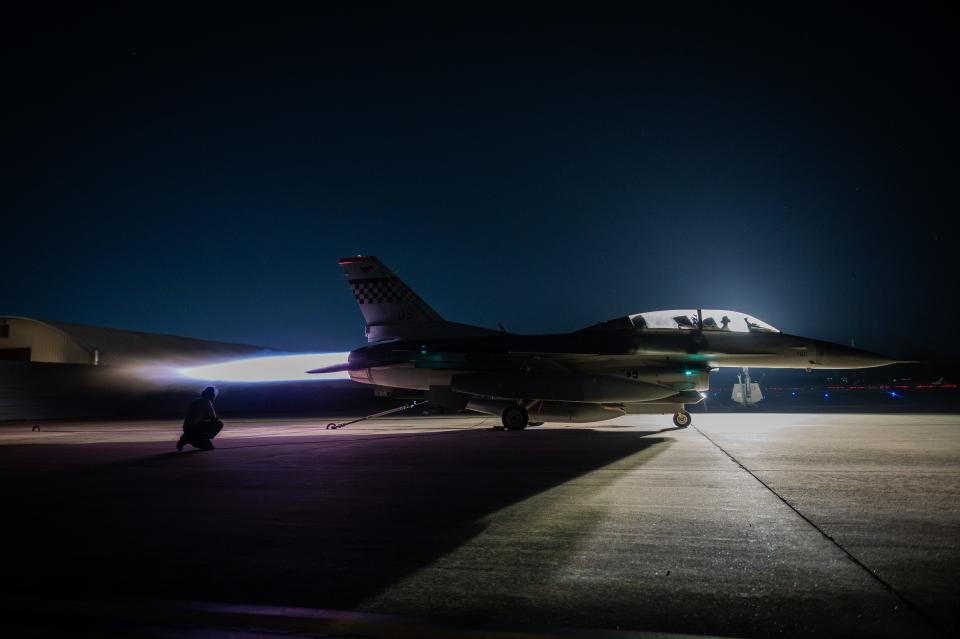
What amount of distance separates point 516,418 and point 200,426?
24.5 ft

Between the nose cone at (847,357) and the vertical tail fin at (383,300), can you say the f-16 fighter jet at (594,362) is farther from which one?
the vertical tail fin at (383,300)

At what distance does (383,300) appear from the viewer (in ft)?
58.7

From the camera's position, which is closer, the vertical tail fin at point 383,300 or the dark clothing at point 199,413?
the dark clothing at point 199,413

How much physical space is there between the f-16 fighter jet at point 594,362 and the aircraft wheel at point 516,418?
0.03 m

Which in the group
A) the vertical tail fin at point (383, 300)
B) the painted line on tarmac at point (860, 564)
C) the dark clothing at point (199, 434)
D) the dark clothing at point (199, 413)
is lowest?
the painted line on tarmac at point (860, 564)

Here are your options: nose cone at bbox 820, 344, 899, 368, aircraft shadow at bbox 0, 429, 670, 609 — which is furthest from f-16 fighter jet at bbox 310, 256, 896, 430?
aircraft shadow at bbox 0, 429, 670, 609

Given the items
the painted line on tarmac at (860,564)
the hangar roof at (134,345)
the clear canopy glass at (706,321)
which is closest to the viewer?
the painted line on tarmac at (860,564)

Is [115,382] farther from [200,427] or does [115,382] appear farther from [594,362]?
[594,362]

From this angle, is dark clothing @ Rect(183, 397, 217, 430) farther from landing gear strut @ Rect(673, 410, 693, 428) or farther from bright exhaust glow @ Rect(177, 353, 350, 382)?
bright exhaust glow @ Rect(177, 353, 350, 382)

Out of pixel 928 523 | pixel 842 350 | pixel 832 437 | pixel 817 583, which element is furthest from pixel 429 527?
pixel 842 350

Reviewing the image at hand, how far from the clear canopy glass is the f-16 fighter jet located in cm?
2

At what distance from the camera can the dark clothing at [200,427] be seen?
11.8 m

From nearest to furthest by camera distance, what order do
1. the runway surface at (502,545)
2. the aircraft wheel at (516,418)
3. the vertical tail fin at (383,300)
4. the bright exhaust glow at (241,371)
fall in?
the runway surface at (502,545) < the aircraft wheel at (516,418) < the vertical tail fin at (383,300) < the bright exhaust glow at (241,371)

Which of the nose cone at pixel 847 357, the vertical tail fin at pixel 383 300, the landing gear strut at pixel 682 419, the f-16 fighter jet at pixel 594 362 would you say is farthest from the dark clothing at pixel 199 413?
the nose cone at pixel 847 357
